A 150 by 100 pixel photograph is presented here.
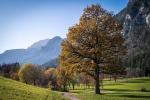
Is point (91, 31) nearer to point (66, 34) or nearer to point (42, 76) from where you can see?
point (66, 34)

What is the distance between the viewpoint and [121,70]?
200 ft

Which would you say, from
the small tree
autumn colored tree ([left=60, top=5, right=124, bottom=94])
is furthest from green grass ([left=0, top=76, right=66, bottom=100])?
the small tree

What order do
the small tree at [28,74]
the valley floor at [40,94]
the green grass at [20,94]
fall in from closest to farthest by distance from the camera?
the green grass at [20,94] < the valley floor at [40,94] < the small tree at [28,74]

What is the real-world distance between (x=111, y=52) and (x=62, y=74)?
83507 mm

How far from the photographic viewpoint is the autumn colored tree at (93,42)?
59.6 metres

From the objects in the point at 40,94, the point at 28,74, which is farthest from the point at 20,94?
the point at 28,74

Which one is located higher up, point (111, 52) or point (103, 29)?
point (103, 29)

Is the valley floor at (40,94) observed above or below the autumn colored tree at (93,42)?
below

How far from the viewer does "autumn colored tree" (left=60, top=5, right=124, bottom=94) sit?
5959 centimetres

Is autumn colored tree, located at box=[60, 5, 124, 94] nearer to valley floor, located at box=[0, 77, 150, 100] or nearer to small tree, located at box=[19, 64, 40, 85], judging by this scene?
valley floor, located at box=[0, 77, 150, 100]

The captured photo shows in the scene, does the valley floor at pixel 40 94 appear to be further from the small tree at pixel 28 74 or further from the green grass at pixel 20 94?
the small tree at pixel 28 74

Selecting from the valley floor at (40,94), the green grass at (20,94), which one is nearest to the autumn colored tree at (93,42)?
the valley floor at (40,94)

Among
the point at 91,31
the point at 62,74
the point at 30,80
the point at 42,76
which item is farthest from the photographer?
the point at 42,76

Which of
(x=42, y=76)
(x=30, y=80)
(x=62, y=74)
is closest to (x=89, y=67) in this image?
(x=62, y=74)
